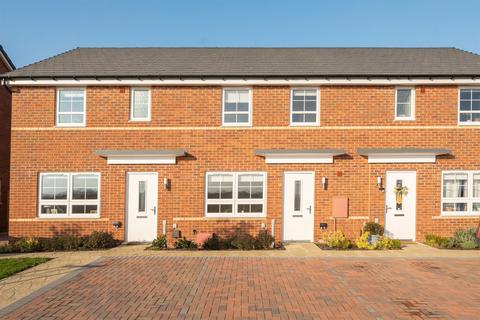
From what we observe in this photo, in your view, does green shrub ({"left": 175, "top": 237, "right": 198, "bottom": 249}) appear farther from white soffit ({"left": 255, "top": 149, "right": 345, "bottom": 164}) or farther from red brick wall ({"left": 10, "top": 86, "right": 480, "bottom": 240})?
white soffit ({"left": 255, "top": 149, "right": 345, "bottom": 164})

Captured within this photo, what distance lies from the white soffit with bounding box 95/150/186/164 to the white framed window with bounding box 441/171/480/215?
9407 mm

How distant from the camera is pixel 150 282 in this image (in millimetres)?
8125

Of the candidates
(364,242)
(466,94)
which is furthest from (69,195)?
(466,94)

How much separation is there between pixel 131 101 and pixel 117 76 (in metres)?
0.98

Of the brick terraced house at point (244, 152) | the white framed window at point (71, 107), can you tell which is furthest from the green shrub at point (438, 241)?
the white framed window at point (71, 107)

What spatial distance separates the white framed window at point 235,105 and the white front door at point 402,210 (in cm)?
555

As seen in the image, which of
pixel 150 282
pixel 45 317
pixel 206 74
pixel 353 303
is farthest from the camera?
pixel 206 74

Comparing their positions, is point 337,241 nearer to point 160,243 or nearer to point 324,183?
point 324,183

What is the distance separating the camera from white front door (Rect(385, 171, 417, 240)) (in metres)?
13.1

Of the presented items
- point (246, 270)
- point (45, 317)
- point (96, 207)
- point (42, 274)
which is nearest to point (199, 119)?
point (96, 207)

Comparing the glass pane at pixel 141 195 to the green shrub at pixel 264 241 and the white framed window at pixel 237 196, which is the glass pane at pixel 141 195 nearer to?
the white framed window at pixel 237 196

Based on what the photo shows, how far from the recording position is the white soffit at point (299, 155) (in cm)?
1288

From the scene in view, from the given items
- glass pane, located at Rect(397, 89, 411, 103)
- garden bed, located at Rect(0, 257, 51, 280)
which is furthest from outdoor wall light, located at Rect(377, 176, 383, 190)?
garden bed, located at Rect(0, 257, 51, 280)

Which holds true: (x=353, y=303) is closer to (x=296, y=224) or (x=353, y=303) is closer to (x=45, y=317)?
(x=45, y=317)
